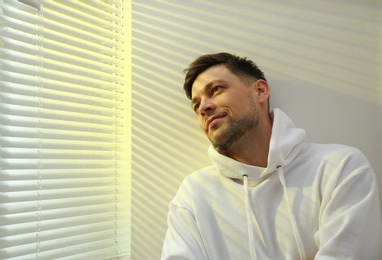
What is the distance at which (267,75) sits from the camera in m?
1.46

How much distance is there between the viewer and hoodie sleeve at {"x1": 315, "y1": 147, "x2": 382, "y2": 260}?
39.2 inches

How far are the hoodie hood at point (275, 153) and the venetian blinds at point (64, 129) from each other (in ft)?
1.62

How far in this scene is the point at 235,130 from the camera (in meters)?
1.25

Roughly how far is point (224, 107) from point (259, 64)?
34cm

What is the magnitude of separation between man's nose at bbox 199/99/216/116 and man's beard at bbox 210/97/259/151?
81 mm

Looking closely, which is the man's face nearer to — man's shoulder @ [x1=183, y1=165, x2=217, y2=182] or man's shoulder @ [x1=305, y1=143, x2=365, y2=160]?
man's shoulder @ [x1=183, y1=165, x2=217, y2=182]

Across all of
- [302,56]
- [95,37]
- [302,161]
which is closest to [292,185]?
[302,161]

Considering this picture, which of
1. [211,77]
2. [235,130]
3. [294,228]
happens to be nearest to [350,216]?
[294,228]

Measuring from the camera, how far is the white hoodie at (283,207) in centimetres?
103

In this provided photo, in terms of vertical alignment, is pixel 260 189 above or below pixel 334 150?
below

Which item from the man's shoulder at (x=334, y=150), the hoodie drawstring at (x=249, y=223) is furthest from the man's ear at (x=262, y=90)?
the hoodie drawstring at (x=249, y=223)

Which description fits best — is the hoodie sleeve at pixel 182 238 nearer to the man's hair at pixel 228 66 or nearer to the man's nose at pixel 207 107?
the man's nose at pixel 207 107

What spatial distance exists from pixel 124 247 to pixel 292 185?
2.57 feet

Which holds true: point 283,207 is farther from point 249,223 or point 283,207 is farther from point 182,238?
point 182,238
